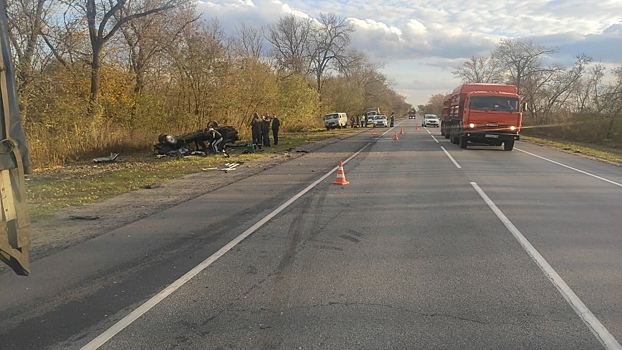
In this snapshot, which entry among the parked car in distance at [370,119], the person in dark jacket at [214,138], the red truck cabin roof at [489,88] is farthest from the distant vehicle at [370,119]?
the person in dark jacket at [214,138]

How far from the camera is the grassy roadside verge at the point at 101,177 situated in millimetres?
9984

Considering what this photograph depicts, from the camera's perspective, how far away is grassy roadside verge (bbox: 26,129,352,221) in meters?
9.98

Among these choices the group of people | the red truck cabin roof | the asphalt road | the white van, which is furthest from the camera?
the white van

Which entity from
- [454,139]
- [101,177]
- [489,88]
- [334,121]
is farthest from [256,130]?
[334,121]

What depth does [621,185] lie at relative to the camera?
11.8m

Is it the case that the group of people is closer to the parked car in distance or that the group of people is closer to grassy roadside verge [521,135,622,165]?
grassy roadside verge [521,135,622,165]

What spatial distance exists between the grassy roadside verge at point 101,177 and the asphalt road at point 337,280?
2899 mm

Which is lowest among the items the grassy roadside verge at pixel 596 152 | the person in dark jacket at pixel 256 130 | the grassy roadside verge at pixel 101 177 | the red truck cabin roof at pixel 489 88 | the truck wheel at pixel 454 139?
the grassy roadside verge at pixel 596 152

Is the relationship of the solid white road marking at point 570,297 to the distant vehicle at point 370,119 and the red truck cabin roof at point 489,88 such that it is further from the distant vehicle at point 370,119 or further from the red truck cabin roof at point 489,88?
the distant vehicle at point 370,119

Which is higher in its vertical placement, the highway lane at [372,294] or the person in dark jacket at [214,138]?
the person in dark jacket at [214,138]

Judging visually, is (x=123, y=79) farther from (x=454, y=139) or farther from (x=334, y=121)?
(x=334, y=121)

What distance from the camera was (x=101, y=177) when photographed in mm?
13625

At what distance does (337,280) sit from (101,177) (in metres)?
11.0

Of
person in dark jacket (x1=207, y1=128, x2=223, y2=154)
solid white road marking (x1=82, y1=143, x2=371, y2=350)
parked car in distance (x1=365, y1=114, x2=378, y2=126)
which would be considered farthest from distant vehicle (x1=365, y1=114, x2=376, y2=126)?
solid white road marking (x1=82, y1=143, x2=371, y2=350)
